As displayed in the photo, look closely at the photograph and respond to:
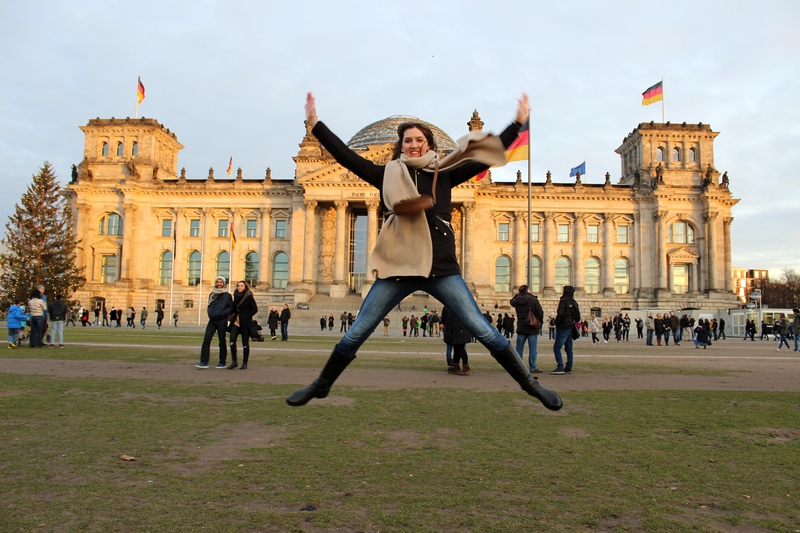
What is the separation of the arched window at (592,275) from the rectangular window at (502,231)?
9280mm

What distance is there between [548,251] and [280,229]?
2942 cm

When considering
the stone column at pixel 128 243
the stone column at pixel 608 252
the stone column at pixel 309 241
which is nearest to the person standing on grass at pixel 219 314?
the stone column at pixel 309 241

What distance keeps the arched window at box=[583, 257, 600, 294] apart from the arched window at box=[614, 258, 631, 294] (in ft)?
6.27

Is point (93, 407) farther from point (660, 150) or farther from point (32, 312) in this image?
point (660, 150)

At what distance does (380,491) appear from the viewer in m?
4.58

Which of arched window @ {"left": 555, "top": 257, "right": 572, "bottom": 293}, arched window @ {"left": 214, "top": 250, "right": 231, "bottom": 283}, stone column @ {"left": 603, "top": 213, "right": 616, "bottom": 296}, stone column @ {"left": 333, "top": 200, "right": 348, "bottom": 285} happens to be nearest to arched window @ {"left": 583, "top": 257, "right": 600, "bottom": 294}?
stone column @ {"left": 603, "top": 213, "right": 616, "bottom": 296}

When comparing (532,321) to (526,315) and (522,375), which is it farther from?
(522,375)

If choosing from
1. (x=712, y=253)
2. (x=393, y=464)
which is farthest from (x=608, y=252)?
(x=393, y=464)

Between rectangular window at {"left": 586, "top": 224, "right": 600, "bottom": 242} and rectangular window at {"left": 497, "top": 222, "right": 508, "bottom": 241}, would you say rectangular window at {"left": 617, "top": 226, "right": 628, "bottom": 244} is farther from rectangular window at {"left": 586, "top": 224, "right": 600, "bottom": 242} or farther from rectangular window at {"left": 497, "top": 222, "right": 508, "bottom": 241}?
rectangular window at {"left": 497, "top": 222, "right": 508, "bottom": 241}

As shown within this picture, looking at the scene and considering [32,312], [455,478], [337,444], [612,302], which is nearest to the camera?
[455,478]

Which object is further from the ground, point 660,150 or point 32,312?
point 660,150

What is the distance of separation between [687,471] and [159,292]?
67.0 meters

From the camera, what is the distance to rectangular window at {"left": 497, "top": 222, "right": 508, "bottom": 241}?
66.9 metres

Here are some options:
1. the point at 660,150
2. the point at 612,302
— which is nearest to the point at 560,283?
the point at 612,302
